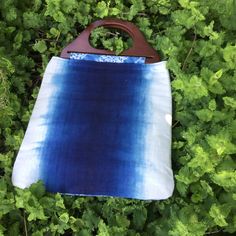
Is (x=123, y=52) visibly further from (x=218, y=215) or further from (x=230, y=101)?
(x=218, y=215)

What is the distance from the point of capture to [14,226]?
1.46m

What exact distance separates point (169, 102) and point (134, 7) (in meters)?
0.47

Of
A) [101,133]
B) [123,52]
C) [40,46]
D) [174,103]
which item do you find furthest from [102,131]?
[40,46]

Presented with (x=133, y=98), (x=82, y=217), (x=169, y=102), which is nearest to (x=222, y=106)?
(x=169, y=102)

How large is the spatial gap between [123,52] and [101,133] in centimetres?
40

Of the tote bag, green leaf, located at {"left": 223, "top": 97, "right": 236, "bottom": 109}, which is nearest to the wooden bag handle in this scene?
the tote bag

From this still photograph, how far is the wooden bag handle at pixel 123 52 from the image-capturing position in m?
1.79

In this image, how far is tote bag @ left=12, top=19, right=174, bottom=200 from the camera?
145 centimetres

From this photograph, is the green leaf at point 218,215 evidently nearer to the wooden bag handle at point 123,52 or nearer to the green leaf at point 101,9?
the wooden bag handle at point 123,52

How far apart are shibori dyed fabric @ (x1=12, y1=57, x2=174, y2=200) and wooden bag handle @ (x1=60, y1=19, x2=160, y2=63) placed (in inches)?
2.9

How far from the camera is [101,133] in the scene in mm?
1543

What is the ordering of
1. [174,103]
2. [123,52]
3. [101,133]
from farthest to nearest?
[123,52] → [174,103] → [101,133]

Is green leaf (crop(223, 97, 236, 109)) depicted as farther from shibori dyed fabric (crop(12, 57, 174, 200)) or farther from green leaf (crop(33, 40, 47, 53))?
green leaf (crop(33, 40, 47, 53))

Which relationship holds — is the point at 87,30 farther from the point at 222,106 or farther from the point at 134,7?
the point at 222,106
